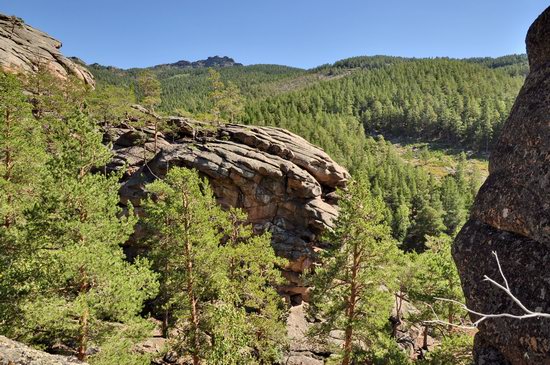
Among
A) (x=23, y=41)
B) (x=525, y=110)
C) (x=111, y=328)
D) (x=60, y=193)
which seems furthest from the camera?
(x=23, y=41)

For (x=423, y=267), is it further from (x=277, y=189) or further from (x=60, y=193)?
(x=60, y=193)

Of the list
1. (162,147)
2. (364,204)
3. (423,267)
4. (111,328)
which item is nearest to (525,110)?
(364,204)

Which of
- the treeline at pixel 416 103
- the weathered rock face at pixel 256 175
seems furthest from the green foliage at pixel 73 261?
the treeline at pixel 416 103

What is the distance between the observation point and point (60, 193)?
10.0 m

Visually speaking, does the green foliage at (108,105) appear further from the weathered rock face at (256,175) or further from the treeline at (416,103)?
the treeline at (416,103)

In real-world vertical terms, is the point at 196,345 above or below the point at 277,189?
below

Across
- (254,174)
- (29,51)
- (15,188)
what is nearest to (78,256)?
(15,188)

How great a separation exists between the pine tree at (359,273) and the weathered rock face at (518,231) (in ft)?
18.6

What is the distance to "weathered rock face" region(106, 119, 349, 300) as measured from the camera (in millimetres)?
28109

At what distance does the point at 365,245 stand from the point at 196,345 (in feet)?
28.2

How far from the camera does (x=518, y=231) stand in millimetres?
8188

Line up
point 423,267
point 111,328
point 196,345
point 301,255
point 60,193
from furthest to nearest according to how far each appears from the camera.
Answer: point 301,255, point 423,267, point 196,345, point 111,328, point 60,193

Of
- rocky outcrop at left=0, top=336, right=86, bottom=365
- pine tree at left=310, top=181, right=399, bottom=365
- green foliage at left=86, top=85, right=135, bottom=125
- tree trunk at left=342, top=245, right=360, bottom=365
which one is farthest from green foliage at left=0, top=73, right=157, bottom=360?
green foliage at left=86, top=85, right=135, bottom=125

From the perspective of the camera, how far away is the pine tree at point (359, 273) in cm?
1531
